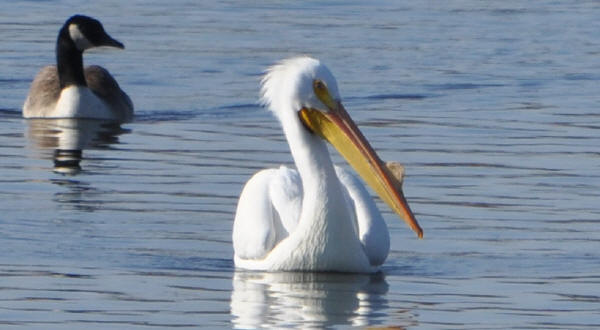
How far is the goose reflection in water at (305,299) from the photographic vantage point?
281 inches

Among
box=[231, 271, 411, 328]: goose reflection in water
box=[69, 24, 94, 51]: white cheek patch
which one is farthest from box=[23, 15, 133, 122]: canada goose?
box=[231, 271, 411, 328]: goose reflection in water

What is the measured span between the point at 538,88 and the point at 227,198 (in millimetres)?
5920

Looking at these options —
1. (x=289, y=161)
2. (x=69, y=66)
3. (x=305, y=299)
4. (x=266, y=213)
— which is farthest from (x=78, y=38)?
(x=305, y=299)

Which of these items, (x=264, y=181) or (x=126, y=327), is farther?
(x=264, y=181)

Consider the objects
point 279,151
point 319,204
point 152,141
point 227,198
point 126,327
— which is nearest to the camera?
point 126,327

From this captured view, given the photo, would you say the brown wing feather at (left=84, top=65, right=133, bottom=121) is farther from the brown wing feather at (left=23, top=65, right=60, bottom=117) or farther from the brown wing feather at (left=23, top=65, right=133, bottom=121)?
the brown wing feather at (left=23, top=65, right=60, bottom=117)

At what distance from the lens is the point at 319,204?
319 inches

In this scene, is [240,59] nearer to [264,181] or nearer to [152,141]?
[152,141]

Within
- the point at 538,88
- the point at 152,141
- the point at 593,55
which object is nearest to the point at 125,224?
the point at 152,141

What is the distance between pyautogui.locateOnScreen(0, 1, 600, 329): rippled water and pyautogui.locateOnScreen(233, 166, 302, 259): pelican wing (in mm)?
169

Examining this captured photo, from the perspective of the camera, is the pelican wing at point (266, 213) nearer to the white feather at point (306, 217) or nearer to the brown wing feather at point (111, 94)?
the white feather at point (306, 217)

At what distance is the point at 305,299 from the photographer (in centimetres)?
766

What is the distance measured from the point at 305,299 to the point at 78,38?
8.97 metres

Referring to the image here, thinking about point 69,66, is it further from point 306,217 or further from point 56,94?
point 306,217
